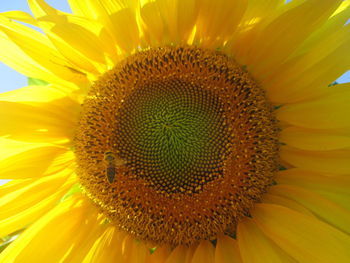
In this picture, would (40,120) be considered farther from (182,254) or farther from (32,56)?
(182,254)

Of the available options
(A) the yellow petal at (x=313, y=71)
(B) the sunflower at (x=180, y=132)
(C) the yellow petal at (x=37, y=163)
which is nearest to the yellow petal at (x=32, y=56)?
(B) the sunflower at (x=180, y=132)

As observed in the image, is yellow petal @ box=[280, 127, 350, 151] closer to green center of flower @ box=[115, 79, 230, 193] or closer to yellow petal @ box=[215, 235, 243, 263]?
green center of flower @ box=[115, 79, 230, 193]

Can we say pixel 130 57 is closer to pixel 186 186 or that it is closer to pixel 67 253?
pixel 186 186

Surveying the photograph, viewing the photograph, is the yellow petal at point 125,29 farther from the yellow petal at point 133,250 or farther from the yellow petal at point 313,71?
the yellow petal at point 133,250

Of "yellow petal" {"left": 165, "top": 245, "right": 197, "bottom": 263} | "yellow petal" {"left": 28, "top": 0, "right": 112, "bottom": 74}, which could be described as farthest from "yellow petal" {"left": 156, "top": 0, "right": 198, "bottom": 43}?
"yellow petal" {"left": 165, "top": 245, "right": 197, "bottom": 263}

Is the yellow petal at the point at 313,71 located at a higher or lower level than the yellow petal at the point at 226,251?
higher

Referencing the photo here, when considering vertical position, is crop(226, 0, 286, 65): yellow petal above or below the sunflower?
above

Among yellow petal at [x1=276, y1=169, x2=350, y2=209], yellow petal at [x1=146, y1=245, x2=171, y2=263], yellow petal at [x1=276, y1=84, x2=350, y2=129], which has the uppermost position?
yellow petal at [x1=276, y1=84, x2=350, y2=129]
